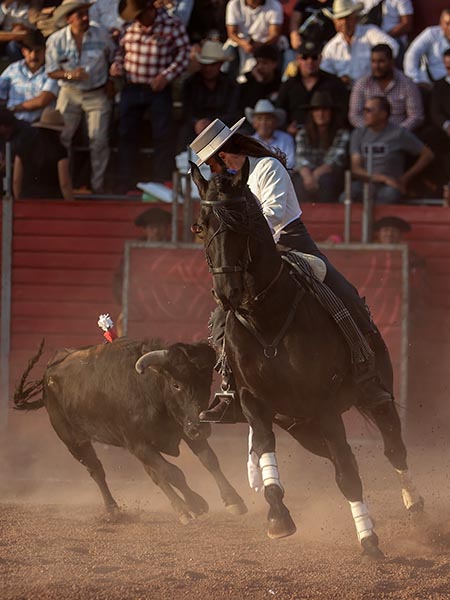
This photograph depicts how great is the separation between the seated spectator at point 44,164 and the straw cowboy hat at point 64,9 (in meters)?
1.15

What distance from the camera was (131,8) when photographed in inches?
536

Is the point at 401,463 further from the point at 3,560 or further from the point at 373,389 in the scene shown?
the point at 3,560

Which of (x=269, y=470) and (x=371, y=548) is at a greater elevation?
(x=269, y=470)

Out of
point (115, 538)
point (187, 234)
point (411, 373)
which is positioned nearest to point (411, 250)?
point (411, 373)

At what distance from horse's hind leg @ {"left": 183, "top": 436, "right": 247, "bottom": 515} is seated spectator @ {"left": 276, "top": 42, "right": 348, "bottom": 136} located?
18.7 ft

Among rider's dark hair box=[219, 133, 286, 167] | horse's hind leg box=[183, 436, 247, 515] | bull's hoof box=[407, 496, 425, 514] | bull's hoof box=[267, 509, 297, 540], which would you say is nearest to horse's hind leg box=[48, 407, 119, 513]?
horse's hind leg box=[183, 436, 247, 515]

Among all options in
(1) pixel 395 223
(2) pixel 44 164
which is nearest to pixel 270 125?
(1) pixel 395 223

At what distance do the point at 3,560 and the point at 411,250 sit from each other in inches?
276

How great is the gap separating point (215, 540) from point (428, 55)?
763cm

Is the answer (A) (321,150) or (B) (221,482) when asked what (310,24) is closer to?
(A) (321,150)

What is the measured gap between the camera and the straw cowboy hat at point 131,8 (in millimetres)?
13547

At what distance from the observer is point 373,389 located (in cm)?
744

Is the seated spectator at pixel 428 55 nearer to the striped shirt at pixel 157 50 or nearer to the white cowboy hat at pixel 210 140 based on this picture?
the striped shirt at pixel 157 50

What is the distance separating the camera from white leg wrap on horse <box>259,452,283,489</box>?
672 cm
